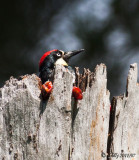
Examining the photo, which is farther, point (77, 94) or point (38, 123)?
point (77, 94)

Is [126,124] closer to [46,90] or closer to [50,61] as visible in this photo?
[46,90]

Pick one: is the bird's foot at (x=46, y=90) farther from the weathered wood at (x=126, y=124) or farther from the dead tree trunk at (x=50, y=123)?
the weathered wood at (x=126, y=124)

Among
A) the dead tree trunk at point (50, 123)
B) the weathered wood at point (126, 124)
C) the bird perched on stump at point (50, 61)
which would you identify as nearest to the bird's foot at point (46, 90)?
the dead tree trunk at point (50, 123)

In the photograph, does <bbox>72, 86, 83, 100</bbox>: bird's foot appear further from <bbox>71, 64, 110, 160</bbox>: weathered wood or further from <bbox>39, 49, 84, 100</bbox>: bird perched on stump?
<bbox>39, 49, 84, 100</bbox>: bird perched on stump

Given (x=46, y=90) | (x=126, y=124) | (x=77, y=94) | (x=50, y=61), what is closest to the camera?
(x=46, y=90)

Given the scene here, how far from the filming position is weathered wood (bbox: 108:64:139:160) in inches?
105

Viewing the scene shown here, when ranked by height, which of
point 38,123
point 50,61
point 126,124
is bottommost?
point 38,123

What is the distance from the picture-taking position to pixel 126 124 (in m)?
2.76

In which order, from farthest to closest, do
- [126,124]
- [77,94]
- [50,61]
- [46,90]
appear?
[50,61] < [126,124] < [77,94] < [46,90]

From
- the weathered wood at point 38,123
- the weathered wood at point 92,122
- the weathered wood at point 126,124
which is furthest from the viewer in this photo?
the weathered wood at point 126,124

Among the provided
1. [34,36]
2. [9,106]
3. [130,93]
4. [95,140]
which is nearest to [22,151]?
[9,106]

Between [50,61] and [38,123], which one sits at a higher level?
[50,61]

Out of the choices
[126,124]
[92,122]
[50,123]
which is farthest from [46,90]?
[126,124]

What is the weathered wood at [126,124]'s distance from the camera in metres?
2.67
